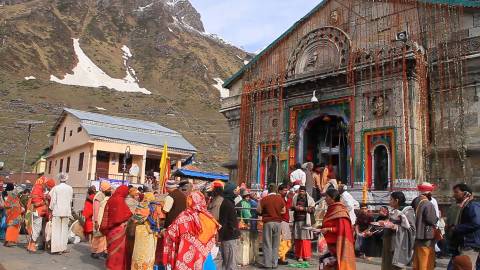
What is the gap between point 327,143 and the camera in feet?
59.6

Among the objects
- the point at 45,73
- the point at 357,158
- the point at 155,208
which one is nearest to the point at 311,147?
the point at 357,158

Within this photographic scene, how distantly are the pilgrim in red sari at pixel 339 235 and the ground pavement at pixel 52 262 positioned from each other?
346 centimetres

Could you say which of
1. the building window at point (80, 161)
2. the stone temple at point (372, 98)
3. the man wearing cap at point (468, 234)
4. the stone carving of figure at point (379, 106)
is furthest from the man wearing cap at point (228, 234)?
the building window at point (80, 161)

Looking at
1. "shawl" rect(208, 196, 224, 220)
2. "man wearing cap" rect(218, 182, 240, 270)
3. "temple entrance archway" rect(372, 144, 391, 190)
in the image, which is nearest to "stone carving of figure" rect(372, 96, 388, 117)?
"temple entrance archway" rect(372, 144, 391, 190)

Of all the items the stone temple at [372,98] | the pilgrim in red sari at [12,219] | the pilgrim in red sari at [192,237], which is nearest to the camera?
the pilgrim in red sari at [192,237]

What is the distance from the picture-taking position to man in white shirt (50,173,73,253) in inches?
407

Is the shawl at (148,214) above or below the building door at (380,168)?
below

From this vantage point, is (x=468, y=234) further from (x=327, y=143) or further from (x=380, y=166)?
(x=327, y=143)

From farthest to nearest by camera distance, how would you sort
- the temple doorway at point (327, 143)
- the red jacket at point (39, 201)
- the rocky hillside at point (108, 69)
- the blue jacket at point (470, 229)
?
the rocky hillside at point (108, 69), the temple doorway at point (327, 143), the red jacket at point (39, 201), the blue jacket at point (470, 229)

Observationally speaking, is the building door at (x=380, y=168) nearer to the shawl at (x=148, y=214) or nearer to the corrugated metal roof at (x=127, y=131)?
the shawl at (x=148, y=214)

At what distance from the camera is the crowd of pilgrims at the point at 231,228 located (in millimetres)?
6016

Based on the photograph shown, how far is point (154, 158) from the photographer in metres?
31.4

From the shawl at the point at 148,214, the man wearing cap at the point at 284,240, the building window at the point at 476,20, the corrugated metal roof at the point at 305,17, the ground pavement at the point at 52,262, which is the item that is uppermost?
the corrugated metal roof at the point at 305,17

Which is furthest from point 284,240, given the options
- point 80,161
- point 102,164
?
point 80,161
